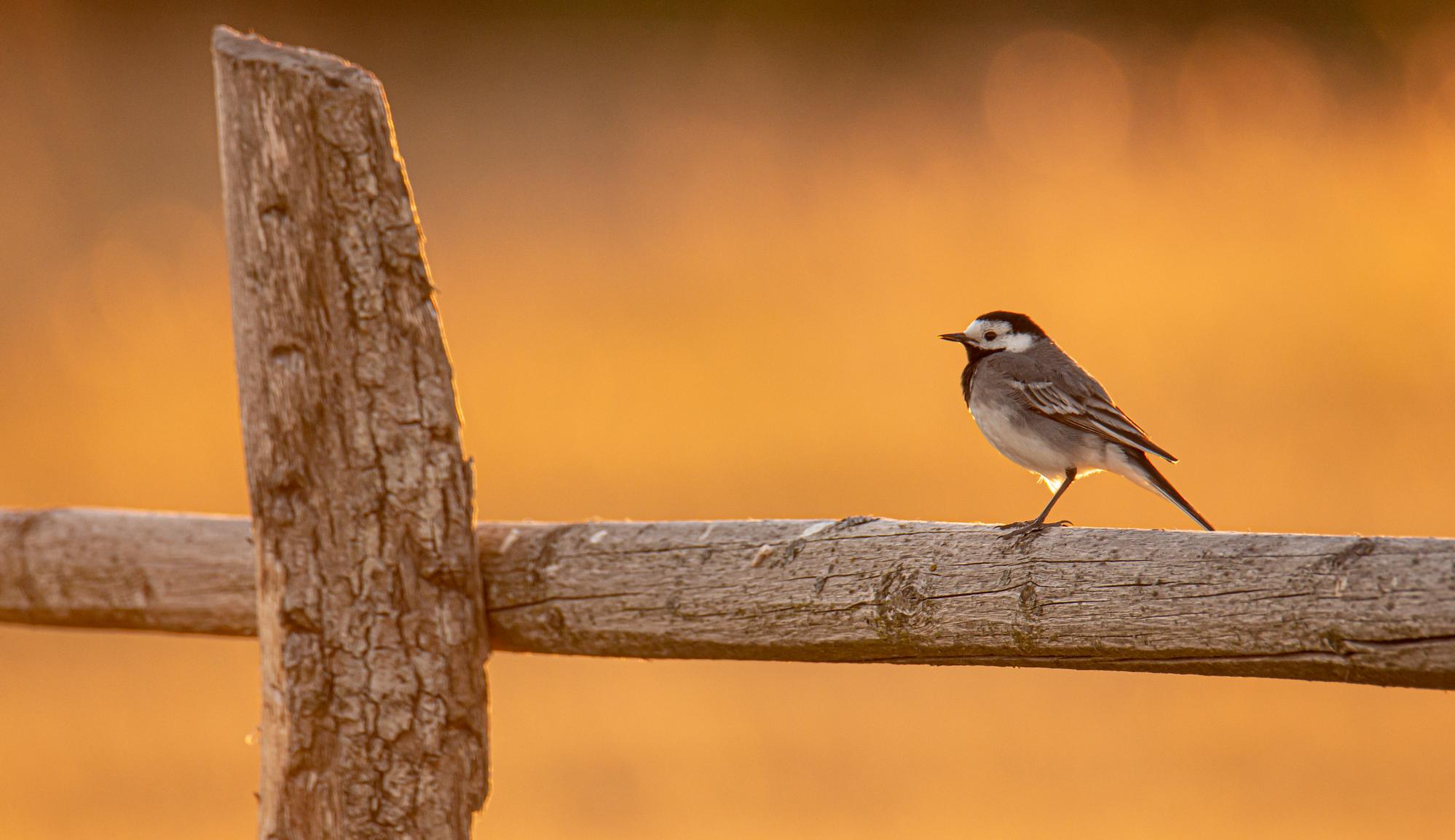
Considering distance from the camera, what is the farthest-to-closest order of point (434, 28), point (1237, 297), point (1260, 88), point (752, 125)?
point (434, 28)
point (752, 125)
point (1260, 88)
point (1237, 297)

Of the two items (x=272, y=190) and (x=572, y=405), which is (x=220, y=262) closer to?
(x=572, y=405)

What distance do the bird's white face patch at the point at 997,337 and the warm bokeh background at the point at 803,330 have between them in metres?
2.93

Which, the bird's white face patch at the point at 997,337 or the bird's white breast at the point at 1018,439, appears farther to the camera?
the bird's white face patch at the point at 997,337

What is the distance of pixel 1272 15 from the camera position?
12.3 meters

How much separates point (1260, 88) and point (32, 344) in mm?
10267

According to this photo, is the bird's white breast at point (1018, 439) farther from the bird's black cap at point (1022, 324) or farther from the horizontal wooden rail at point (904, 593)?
the horizontal wooden rail at point (904, 593)

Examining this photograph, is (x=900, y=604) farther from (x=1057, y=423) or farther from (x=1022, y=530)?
(x=1057, y=423)

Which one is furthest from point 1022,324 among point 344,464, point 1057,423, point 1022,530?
point 344,464

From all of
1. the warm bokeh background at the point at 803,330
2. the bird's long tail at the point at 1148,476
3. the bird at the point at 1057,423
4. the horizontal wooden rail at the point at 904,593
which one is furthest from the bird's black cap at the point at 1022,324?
the warm bokeh background at the point at 803,330

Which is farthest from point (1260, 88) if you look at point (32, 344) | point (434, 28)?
point (32, 344)

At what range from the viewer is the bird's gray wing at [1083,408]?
2.91m

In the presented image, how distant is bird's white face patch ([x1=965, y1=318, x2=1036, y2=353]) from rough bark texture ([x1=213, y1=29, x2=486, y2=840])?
1.58 meters

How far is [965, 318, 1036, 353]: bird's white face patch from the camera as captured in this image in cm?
335

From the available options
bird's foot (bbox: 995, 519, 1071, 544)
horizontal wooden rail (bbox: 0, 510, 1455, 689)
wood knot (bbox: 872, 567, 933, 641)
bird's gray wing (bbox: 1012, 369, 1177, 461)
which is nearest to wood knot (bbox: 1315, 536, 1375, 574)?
horizontal wooden rail (bbox: 0, 510, 1455, 689)
